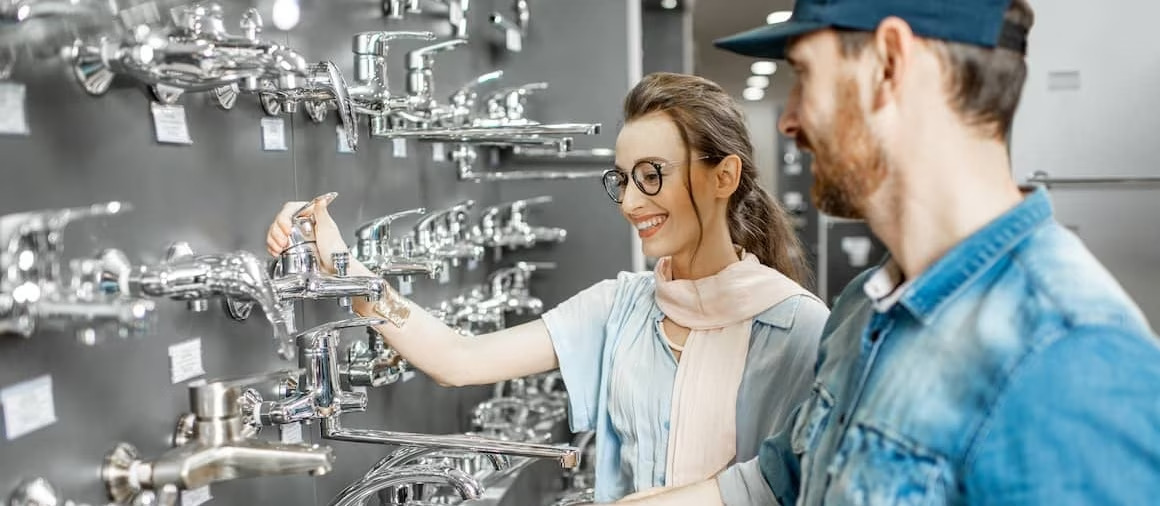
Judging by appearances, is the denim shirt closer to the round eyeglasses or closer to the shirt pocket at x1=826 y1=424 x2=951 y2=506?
the shirt pocket at x1=826 y1=424 x2=951 y2=506

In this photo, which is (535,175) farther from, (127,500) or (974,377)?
(974,377)

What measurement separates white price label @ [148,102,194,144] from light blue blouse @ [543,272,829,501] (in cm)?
61

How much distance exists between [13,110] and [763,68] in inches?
239

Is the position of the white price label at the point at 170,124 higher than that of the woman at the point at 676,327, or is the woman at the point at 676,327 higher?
the white price label at the point at 170,124

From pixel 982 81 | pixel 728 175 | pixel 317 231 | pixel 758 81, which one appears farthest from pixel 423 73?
Answer: pixel 758 81

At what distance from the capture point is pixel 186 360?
108 centimetres

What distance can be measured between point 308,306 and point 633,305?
0.47 m

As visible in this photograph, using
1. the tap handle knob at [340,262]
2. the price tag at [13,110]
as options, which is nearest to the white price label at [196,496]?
the tap handle knob at [340,262]

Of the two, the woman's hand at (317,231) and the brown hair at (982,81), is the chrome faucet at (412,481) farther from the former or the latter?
the brown hair at (982,81)

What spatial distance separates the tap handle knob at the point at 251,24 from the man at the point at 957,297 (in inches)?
21.4

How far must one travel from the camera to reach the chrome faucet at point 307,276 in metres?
1.15

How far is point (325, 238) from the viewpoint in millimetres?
1274

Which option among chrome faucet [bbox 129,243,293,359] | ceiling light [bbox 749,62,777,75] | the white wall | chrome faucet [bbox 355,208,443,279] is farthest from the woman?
ceiling light [bbox 749,62,777,75]

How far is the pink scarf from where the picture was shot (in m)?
1.31
